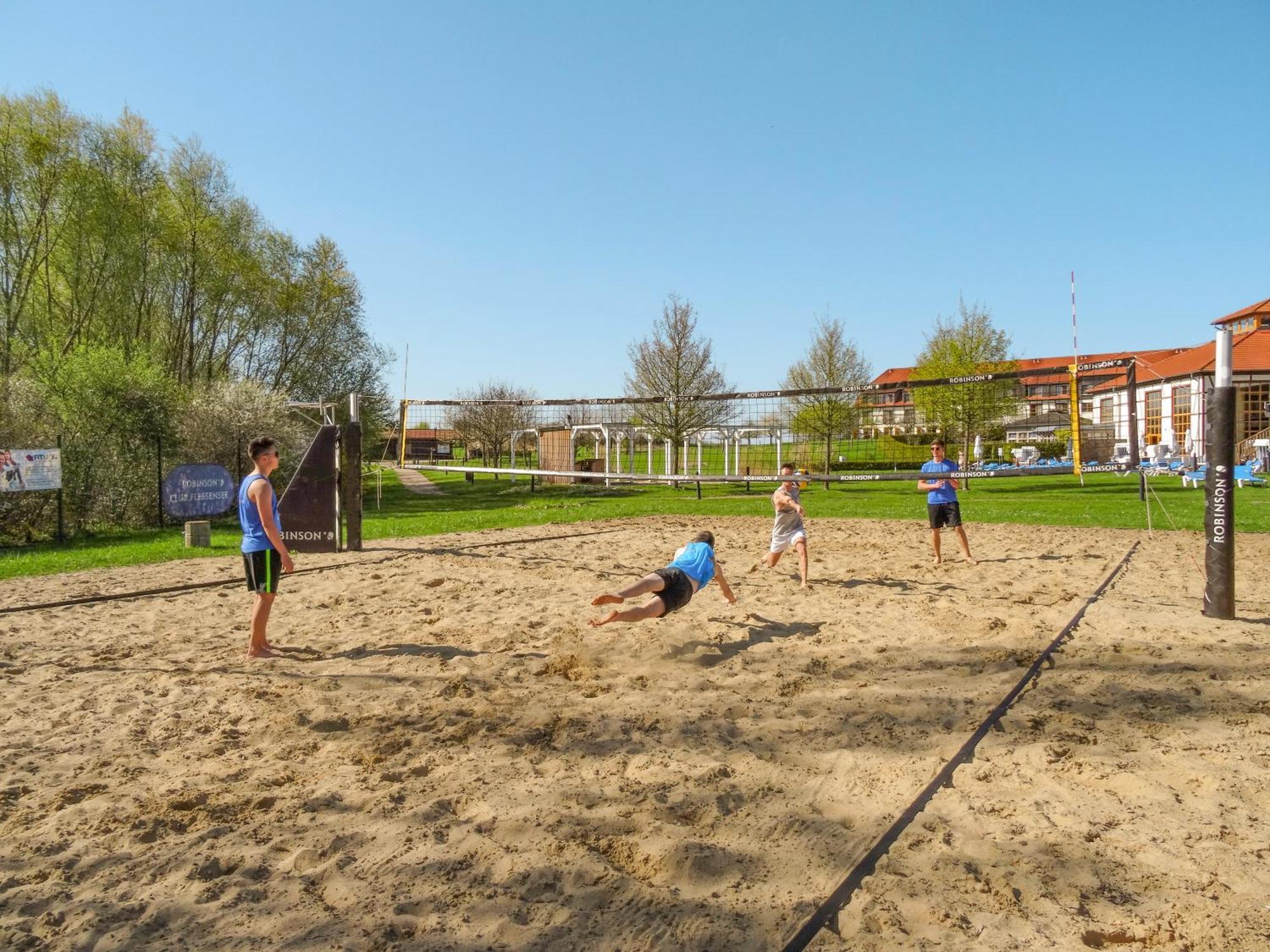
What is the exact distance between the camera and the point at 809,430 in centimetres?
1588

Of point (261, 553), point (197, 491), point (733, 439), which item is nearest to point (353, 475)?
point (261, 553)

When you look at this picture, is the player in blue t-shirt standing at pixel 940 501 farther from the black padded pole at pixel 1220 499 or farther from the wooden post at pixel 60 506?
the wooden post at pixel 60 506

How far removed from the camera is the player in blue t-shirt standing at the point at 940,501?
9.44m

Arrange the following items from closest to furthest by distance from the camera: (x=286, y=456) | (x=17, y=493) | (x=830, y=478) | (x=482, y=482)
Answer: (x=830, y=478), (x=17, y=493), (x=286, y=456), (x=482, y=482)

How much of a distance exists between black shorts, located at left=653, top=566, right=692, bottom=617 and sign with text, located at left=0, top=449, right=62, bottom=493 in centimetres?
1260

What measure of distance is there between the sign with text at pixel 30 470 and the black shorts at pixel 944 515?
1413 cm

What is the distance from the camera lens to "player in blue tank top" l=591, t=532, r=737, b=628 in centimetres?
573

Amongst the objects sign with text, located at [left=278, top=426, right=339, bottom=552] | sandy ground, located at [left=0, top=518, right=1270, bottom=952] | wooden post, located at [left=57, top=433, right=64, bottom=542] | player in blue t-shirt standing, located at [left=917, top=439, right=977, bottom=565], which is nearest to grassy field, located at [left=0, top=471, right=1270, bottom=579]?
wooden post, located at [left=57, top=433, right=64, bottom=542]

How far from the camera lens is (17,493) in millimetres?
13617

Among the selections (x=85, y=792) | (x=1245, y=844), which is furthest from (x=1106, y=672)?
(x=85, y=792)

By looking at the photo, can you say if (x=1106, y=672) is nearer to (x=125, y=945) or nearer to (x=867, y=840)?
(x=867, y=840)

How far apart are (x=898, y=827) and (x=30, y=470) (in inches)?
602

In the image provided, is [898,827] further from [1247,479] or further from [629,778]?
[1247,479]

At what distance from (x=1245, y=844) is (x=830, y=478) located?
646cm
